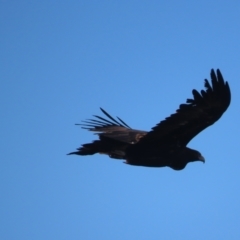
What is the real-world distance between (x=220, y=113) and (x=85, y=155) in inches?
113

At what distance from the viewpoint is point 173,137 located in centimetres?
2456

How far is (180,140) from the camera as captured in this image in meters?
24.7

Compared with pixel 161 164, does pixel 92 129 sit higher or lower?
higher

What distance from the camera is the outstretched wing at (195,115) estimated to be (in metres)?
23.9

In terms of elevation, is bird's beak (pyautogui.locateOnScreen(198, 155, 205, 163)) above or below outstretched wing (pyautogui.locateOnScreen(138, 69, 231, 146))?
below

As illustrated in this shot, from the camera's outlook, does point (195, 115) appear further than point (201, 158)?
No

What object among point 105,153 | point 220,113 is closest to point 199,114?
point 220,113

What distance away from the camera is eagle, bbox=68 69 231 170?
2397 cm

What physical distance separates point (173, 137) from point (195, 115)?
659 mm

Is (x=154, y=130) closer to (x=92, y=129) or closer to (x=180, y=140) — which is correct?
(x=180, y=140)

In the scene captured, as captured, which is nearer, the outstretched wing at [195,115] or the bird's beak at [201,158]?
the outstretched wing at [195,115]

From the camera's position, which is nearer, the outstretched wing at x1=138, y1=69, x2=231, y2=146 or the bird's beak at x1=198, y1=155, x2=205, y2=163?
the outstretched wing at x1=138, y1=69, x2=231, y2=146

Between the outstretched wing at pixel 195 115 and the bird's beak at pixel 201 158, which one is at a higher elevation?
the outstretched wing at pixel 195 115

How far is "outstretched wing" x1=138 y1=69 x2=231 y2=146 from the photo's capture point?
23891 millimetres
